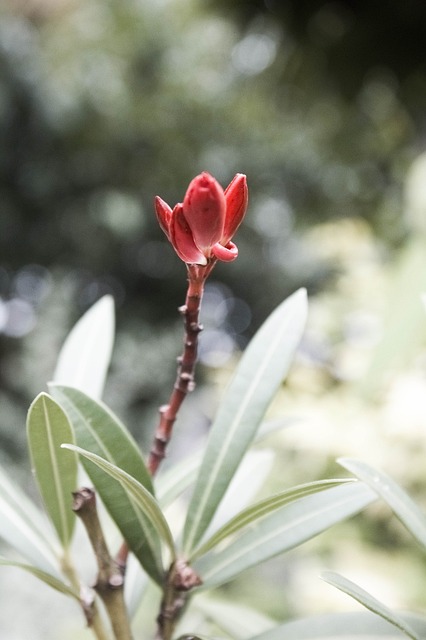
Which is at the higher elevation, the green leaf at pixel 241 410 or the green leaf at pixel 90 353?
the green leaf at pixel 90 353

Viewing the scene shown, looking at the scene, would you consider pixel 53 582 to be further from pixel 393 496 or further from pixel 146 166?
pixel 146 166

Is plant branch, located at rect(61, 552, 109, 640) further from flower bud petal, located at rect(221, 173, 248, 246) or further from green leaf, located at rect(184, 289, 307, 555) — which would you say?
flower bud petal, located at rect(221, 173, 248, 246)

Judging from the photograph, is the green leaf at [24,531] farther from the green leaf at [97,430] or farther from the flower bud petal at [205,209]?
the flower bud petal at [205,209]

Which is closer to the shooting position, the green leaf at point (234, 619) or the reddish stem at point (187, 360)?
the reddish stem at point (187, 360)

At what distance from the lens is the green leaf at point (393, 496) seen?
22 centimetres

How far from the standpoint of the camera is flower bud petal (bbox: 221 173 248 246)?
19cm

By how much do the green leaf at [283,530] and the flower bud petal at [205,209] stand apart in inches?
5.2

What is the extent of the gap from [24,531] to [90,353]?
10cm

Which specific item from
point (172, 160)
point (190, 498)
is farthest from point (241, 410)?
point (172, 160)

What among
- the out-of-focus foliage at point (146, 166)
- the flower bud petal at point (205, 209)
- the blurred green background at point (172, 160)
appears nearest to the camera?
the flower bud petal at point (205, 209)

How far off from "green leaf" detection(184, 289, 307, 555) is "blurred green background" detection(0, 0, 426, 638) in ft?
5.29

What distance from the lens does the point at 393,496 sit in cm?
23

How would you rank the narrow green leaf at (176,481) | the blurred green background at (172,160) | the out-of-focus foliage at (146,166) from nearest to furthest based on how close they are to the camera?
the narrow green leaf at (176,481)
the blurred green background at (172,160)
the out-of-focus foliage at (146,166)

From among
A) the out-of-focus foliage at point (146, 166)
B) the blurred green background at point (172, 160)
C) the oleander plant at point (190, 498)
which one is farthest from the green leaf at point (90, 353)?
the out-of-focus foliage at point (146, 166)
